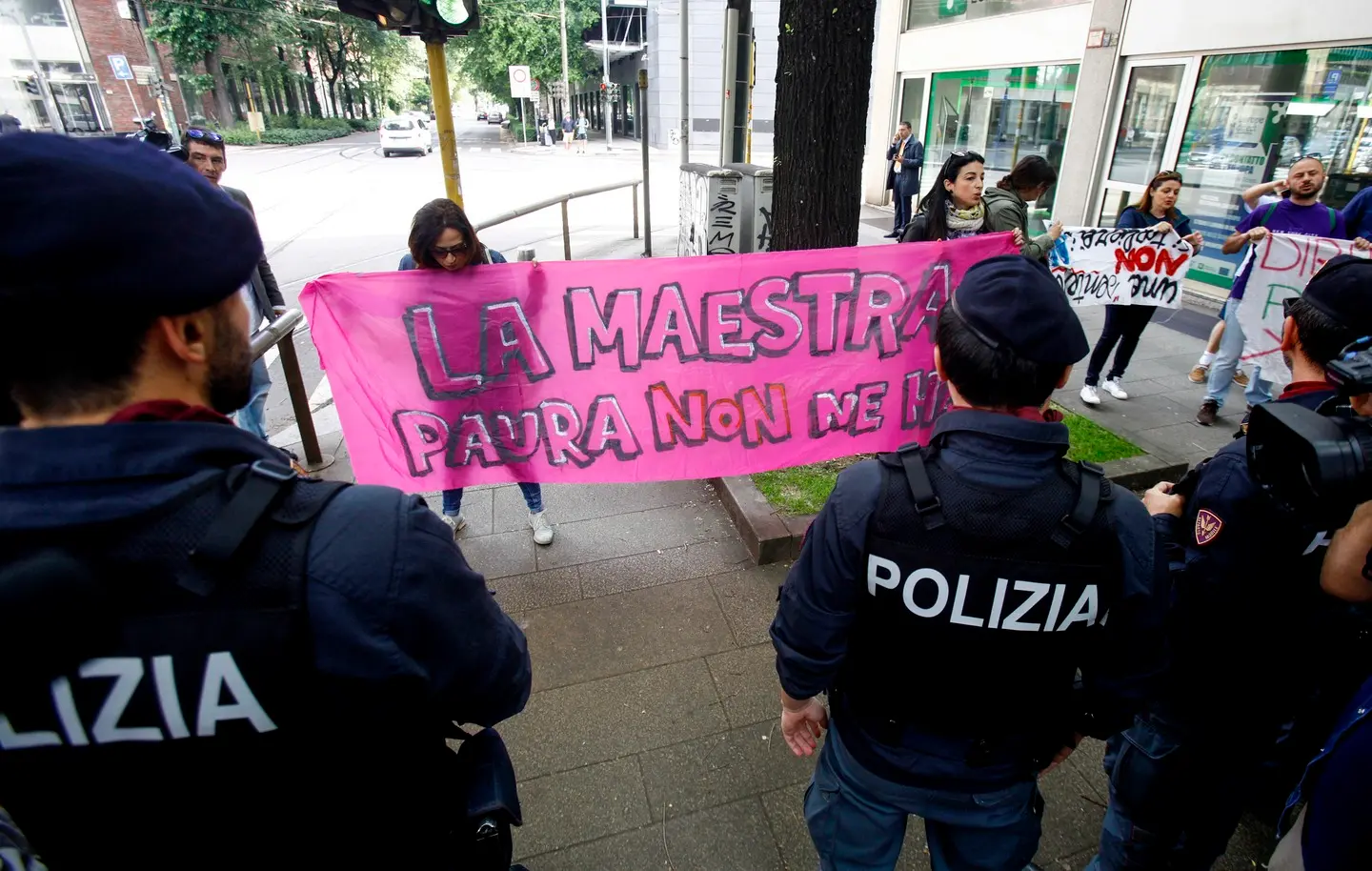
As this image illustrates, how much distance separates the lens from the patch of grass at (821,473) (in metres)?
3.88

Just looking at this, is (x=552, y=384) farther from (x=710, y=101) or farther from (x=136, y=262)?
(x=710, y=101)

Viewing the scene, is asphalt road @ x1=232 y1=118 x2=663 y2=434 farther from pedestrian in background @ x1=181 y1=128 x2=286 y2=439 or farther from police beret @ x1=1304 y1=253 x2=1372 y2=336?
police beret @ x1=1304 y1=253 x2=1372 y2=336

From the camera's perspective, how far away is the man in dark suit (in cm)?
1197

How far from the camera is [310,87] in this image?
4756 cm

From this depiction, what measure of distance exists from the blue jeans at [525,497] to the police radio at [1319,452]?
3.02 metres

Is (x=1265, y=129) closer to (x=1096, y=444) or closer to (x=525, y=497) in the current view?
(x=1096, y=444)

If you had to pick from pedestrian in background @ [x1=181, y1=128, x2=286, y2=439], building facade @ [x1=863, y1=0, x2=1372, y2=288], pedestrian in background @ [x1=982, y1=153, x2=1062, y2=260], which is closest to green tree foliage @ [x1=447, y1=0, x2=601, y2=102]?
building facade @ [x1=863, y1=0, x2=1372, y2=288]

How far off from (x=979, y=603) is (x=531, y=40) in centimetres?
4765

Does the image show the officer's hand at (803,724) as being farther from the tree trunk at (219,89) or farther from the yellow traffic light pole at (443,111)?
the tree trunk at (219,89)

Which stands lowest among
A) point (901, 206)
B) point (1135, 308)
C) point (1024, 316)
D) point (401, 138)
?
point (901, 206)

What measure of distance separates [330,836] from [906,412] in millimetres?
3296

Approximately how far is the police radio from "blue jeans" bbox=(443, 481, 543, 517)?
302cm

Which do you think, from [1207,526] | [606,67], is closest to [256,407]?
[1207,526]

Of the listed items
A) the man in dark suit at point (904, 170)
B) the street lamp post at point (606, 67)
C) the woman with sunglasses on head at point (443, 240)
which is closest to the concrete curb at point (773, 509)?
the woman with sunglasses on head at point (443, 240)
